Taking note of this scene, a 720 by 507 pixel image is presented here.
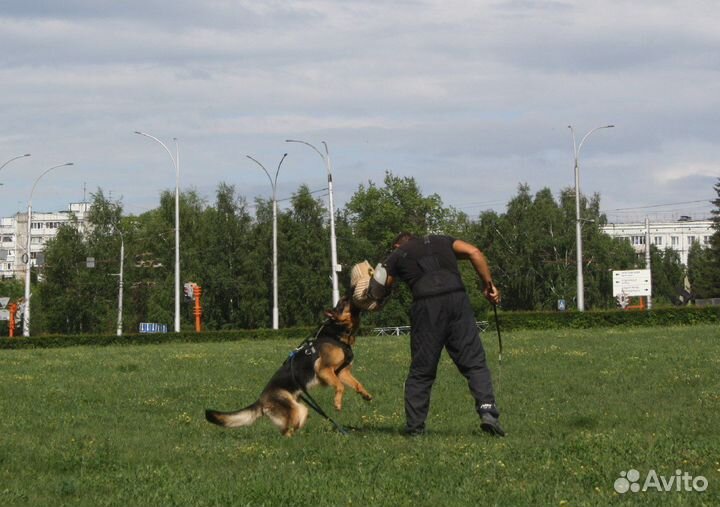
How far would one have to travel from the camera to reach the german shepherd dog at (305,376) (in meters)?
10.5

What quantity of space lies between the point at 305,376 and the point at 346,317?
2.52 feet

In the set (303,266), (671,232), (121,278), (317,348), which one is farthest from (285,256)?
(671,232)

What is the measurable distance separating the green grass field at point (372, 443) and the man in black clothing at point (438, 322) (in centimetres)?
34

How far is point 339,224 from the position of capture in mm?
91938

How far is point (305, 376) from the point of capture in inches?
428

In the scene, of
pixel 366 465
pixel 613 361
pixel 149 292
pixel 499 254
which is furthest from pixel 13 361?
pixel 499 254

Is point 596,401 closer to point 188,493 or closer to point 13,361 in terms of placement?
point 188,493

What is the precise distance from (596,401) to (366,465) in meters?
6.36

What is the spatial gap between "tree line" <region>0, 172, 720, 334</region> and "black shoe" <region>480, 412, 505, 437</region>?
69688 millimetres

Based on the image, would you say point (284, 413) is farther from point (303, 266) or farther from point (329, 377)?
point (303, 266)

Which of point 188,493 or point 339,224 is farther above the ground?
point 339,224

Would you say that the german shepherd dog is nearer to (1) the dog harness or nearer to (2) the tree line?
(1) the dog harness

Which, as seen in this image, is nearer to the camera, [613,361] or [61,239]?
[613,361]

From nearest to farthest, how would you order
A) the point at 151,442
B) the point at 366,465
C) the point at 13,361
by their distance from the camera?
the point at 366,465, the point at 151,442, the point at 13,361
